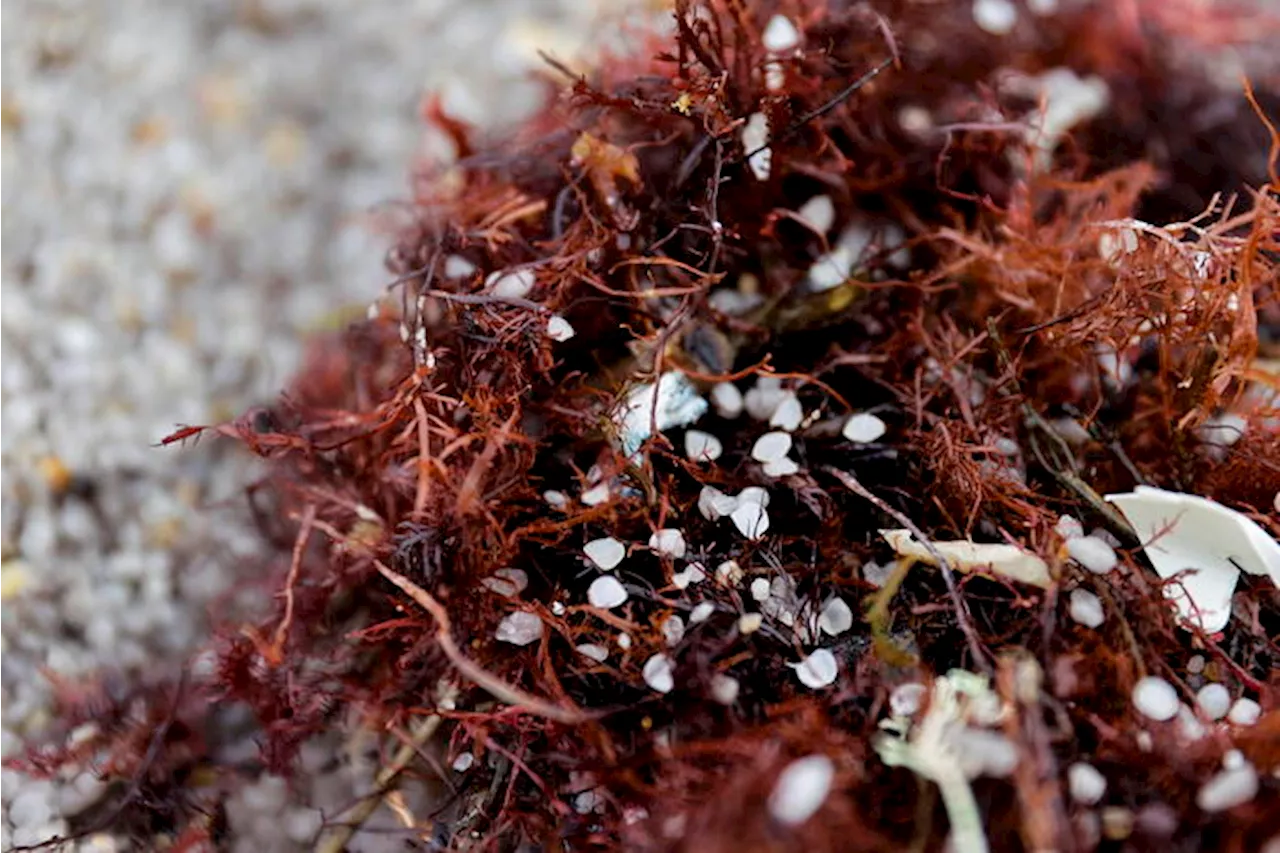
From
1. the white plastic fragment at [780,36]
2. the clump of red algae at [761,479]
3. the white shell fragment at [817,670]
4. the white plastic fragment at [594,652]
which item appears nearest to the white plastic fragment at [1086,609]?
the clump of red algae at [761,479]

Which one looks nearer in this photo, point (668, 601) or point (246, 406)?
point (668, 601)

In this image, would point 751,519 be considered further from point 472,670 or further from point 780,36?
point 780,36

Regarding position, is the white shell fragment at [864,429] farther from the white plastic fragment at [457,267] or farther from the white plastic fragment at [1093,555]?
the white plastic fragment at [457,267]

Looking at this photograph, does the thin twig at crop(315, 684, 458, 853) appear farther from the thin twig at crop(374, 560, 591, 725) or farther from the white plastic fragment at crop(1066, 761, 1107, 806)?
the white plastic fragment at crop(1066, 761, 1107, 806)

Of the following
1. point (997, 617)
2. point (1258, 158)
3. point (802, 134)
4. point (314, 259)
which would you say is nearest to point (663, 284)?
point (802, 134)

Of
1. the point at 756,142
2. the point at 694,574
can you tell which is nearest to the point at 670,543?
the point at 694,574

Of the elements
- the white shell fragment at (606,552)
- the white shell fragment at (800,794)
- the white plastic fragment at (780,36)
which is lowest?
the white shell fragment at (606,552)

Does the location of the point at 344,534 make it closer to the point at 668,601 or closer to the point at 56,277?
the point at 668,601
